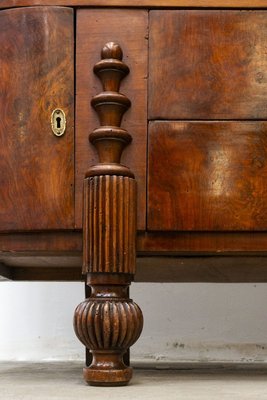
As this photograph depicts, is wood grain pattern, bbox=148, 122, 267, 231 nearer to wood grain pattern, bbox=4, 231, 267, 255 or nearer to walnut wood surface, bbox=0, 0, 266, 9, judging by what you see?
wood grain pattern, bbox=4, 231, 267, 255

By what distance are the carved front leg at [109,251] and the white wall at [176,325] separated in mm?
721

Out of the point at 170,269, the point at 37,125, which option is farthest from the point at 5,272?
the point at 37,125

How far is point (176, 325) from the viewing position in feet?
5.47

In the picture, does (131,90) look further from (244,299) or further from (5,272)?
(244,299)

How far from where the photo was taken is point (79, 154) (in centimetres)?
98

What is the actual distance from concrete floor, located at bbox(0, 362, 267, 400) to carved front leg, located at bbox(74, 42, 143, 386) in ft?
0.15

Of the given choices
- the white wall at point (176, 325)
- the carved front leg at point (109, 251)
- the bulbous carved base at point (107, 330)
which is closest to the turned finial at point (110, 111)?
the carved front leg at point (109, 251)

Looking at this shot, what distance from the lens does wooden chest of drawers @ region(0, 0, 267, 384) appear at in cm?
97

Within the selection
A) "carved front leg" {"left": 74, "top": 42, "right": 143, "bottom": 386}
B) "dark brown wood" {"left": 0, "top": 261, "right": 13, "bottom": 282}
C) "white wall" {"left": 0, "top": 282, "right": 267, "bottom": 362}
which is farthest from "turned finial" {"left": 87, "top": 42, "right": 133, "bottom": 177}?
"white wall" {"left": 0, "top": 282, "right": 267, "bottom": 362}

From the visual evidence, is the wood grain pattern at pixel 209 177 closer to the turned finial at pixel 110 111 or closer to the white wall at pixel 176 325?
the turned finial at pixel 110 111

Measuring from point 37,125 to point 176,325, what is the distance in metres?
0.80

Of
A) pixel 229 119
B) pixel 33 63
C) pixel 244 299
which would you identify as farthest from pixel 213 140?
pixel 244 299

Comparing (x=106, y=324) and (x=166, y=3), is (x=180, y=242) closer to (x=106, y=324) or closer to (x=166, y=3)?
(x=106, y=324)

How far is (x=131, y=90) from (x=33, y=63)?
0.42ft
